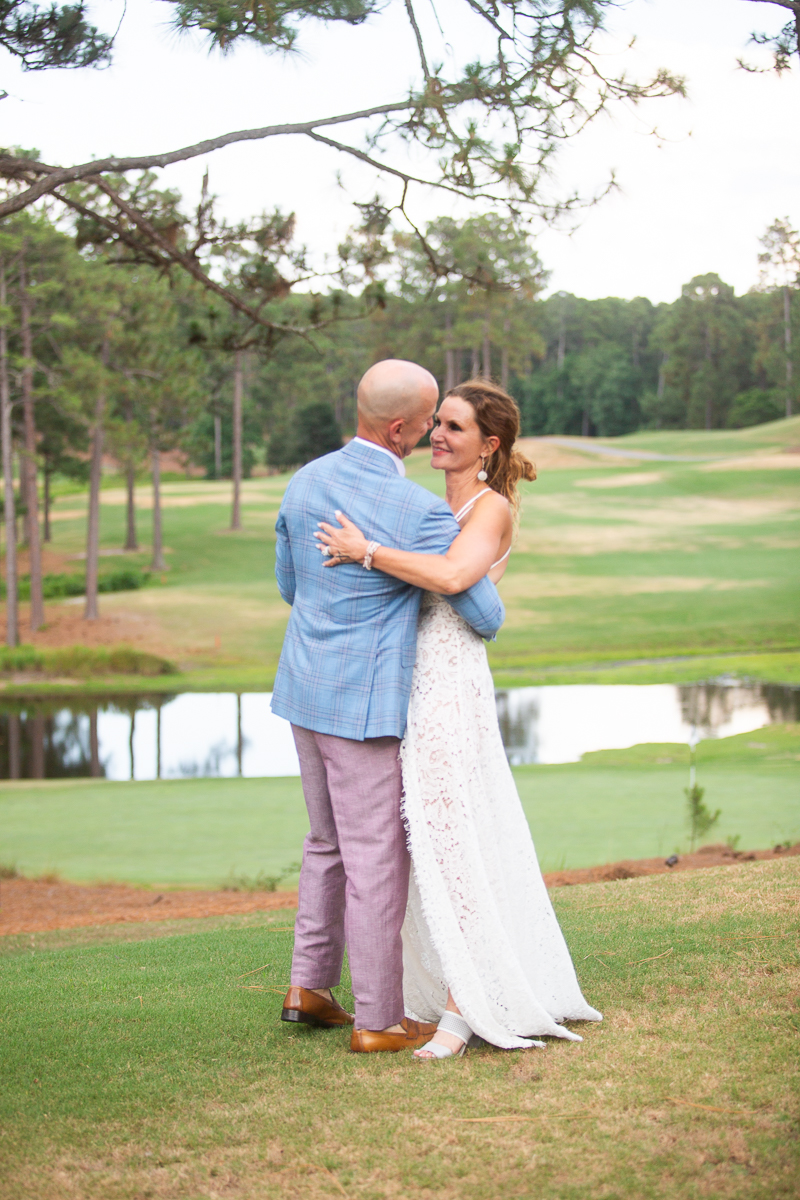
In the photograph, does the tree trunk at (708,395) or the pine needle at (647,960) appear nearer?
the pine needle at (647,960)

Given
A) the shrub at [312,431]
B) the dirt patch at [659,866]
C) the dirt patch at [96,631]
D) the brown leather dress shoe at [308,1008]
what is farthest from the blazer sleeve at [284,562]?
the shrub at [312,431]

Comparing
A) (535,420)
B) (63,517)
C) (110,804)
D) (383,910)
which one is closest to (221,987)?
(383,910)

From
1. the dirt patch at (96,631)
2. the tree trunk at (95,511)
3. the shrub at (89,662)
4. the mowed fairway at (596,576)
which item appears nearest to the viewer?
the shrub at (89,662)

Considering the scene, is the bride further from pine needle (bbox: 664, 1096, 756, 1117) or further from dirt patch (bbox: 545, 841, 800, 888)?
dirt patch (bbox: 545, 841, 800, 888)

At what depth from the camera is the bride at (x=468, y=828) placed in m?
2.71

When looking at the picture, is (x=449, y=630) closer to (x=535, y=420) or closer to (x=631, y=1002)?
(x=631, y=1002)

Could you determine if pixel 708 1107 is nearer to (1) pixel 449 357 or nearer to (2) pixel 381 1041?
(2) pixel 381 1041

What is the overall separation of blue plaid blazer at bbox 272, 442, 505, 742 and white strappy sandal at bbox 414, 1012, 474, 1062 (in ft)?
2.56

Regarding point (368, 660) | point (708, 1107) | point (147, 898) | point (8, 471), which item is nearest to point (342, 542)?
point (368, 660)

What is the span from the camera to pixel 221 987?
3.48 metres

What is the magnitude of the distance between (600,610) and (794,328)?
15214mm

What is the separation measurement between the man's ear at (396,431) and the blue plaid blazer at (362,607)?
0.06 m

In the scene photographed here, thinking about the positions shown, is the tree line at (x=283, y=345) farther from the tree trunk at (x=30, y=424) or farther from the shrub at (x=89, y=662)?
the shrub at (x=89, y=662)

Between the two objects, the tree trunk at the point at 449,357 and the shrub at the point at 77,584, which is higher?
the tree trunk at the point at 449,357
